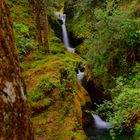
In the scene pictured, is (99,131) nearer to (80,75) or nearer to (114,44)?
(114,44)

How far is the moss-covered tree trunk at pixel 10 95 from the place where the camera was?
154 inches

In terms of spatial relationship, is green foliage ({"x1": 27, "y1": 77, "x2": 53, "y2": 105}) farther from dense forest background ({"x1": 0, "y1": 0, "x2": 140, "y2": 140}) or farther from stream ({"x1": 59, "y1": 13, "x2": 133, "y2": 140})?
stream ({"x1": 59, "y1": 13, "x2": 133, "y2": 140})

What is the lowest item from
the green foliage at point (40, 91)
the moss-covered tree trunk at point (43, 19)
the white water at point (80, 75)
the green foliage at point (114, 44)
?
the white water at point (80, 75)

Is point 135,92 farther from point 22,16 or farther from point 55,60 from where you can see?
point 22,16

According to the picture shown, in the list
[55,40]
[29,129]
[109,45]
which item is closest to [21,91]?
[29,129]

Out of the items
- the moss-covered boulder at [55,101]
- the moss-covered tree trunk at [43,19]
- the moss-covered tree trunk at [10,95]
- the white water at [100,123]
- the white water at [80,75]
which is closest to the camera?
A: the moss-covered tree trunk at [10,95]

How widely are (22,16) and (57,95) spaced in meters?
11.9

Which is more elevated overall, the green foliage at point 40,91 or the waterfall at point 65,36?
the waterfall at point 65,36

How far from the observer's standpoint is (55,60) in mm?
14258

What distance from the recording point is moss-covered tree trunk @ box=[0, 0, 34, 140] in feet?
12.8

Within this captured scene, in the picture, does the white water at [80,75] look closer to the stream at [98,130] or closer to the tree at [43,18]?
the tree at [43,18]

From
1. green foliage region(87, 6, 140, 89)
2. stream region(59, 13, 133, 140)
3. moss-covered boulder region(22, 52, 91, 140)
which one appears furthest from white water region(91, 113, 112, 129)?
green foliage region(87, 6, 140, 89)

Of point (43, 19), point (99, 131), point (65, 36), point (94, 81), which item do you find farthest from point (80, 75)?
point (65, 36)

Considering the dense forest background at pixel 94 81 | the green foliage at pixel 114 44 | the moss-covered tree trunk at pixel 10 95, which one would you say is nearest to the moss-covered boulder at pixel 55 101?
the dense forest background at pixel 94 81
